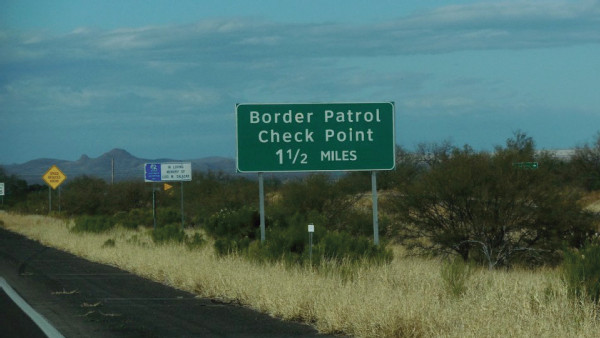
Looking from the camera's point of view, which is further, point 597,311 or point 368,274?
point 368,274

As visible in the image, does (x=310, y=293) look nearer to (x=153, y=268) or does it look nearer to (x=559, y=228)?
(x=153, y=268)

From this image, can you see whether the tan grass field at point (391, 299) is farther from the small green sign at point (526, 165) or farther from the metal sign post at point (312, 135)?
the small green sign at point (526, 165)

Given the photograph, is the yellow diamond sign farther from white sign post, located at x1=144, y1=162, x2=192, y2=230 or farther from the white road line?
the white road line

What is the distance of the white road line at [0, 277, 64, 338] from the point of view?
12.9 m

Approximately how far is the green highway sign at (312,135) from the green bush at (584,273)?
9.19m

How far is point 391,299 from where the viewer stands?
41.5 ft

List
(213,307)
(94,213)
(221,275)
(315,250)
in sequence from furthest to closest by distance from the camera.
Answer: (94,213) → (315,250) → (221,275) → (213,307)

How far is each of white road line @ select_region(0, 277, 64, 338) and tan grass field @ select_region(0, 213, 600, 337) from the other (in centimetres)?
328

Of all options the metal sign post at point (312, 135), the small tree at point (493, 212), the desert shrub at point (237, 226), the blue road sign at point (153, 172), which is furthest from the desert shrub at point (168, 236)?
the metal sign post at point (312, 135)

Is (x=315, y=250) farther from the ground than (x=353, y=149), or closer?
closer

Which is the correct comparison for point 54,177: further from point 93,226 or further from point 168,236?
point 168,236

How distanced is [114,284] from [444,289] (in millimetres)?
8936

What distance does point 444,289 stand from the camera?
14164mm

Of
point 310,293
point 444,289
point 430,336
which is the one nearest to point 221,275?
point 310,293
